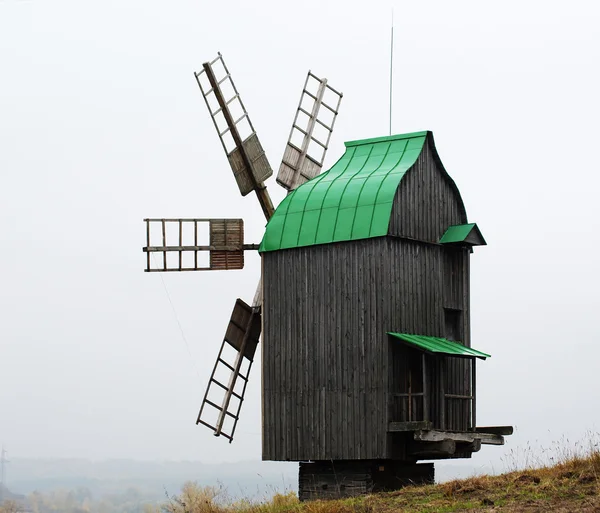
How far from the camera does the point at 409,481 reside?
25.3 metres

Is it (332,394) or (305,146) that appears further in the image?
(305,146)

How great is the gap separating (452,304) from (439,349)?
235 cm

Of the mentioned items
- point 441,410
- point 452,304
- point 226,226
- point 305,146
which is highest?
point 305,146

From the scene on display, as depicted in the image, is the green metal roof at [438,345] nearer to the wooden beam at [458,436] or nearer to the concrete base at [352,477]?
the wooden beam at [458,436]

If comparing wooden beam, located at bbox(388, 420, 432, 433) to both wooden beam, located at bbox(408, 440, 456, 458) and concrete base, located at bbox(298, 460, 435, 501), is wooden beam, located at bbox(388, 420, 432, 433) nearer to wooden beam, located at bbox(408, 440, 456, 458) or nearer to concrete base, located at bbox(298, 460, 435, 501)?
wooden beam, located at bbox(408, 440, 456, 458)

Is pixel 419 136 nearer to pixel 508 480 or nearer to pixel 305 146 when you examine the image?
pixel 305 146

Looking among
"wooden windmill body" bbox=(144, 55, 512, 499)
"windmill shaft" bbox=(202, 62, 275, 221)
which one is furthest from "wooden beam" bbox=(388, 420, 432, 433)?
"windmill shaft" bbox=(202, 62, 275, 221)

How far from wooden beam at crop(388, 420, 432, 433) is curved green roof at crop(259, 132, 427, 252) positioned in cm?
350

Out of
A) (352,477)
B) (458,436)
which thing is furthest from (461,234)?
(352,477)

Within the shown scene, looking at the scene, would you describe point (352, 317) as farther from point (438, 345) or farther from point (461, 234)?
point (461, 234)

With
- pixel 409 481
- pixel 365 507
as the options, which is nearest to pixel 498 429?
pixel 409 481

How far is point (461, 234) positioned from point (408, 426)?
169 inches

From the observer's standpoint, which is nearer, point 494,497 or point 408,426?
point 494,497

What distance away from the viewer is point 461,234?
25.9m
